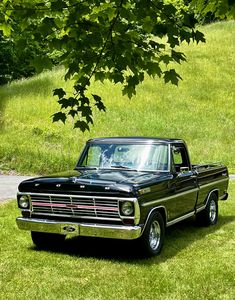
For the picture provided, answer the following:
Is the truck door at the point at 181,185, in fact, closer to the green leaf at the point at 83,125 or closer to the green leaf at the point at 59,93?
the green leaf at the point at 83,125

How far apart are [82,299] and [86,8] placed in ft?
10.7

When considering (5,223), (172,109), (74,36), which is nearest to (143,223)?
(74,36)

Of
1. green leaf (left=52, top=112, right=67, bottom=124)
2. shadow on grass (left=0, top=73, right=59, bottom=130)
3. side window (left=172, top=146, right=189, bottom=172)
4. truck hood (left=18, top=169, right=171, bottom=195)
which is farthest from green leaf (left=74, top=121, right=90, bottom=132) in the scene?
shadow on grass (left=0, top=73, right=59, bottom=130)

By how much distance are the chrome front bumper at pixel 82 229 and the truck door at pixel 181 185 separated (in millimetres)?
1312

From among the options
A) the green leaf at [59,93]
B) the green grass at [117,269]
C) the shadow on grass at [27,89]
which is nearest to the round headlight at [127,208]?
the green grass at [117,269]

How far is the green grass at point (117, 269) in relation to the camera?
5961 mm

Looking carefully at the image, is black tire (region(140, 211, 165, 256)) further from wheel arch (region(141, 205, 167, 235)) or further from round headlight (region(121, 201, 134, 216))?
round headlight (region(121, 201, 134, 216))

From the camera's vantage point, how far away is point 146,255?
7.47m

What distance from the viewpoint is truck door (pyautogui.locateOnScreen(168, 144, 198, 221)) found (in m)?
8.34

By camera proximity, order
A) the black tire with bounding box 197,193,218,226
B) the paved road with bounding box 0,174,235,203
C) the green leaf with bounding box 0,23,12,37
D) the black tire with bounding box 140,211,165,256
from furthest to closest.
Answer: the paved road with bounding box 0,174,235,203 → the black tire with bounding box 197,193,218,226 → the black tire with bounding box 140,211,165,256 → the green leaf with bounding box 0,23,12,37

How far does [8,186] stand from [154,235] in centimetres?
954

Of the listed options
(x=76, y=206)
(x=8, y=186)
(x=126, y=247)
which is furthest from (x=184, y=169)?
(x=8, y=186)

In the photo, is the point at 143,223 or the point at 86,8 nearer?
the point at 86,8

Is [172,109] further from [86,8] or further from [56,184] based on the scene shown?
[86,8]
